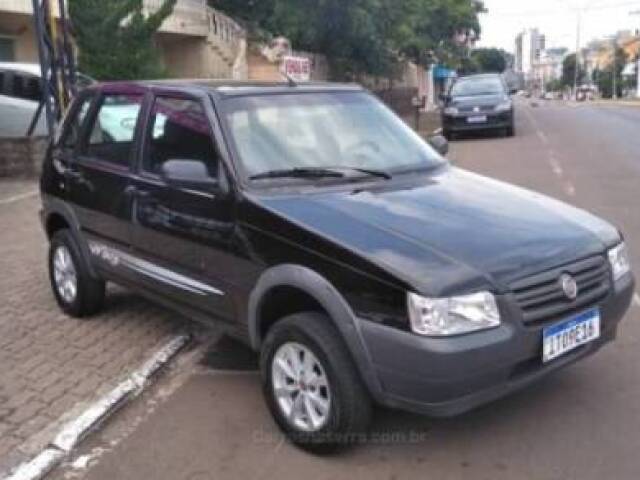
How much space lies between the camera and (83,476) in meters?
4.07

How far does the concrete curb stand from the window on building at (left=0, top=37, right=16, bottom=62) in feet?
61.0

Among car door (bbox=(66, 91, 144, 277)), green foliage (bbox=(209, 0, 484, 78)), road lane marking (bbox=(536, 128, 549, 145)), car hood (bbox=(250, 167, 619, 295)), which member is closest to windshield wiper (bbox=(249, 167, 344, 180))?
car hood (bbox=(250, 167, 619, 295))

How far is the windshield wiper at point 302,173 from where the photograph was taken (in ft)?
15.3

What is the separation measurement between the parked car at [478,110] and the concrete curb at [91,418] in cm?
1754

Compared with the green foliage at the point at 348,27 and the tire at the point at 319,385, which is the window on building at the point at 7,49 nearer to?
the green foliage at the point at 348,27

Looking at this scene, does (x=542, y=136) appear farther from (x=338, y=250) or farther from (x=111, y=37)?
(x=338, y=250)

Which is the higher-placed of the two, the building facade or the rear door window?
the building facade

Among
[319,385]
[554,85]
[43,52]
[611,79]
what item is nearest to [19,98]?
[43,52]

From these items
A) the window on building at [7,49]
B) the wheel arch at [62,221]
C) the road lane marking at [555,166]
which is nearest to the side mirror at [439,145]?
the wheel arch at [62,221]

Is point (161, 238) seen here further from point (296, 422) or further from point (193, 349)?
point (296, 422)

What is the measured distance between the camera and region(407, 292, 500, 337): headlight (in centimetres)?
361

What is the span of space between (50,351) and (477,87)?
1939 centimetres

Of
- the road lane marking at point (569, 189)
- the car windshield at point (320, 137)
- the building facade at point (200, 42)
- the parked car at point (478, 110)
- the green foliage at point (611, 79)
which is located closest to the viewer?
the car windshield at point (320, 137)

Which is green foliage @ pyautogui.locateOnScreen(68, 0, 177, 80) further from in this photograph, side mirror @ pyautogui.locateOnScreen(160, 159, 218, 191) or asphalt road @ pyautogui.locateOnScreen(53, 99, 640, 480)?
side mirror @ pyautogui.locateOnScreen(160, 159, 218, 191)
